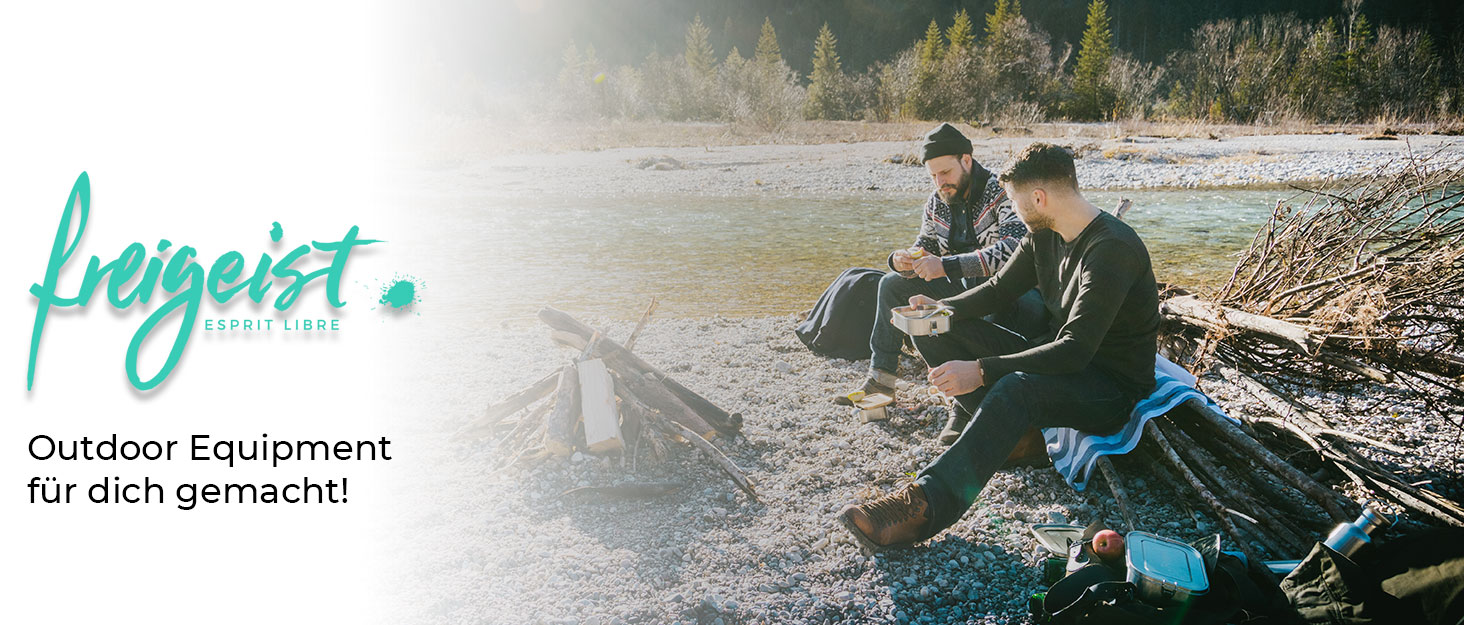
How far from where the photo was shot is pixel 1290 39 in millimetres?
44156

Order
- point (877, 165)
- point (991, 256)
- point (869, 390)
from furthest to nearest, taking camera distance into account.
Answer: point (877, 165)
point (869, 390)
point (991, 256)

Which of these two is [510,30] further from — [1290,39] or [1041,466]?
[1041,466]

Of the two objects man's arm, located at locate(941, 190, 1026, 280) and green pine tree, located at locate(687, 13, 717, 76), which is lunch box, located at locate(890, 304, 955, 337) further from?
green pine tree, located at locate(687, 13, 717, 76)

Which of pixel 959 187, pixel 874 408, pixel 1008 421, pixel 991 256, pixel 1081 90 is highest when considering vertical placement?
pixel 1081 90

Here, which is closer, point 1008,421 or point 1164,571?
point 1164,571

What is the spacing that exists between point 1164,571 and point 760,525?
1.60 metres

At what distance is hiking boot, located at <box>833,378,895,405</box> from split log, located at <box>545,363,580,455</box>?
1.63 m

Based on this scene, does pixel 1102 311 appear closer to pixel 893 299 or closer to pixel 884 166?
pixel 893 299

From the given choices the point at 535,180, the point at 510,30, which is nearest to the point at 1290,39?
the point at 535,180

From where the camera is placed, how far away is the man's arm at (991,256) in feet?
15.6

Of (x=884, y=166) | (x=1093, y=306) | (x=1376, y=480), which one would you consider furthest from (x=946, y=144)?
(x=884, y=166)

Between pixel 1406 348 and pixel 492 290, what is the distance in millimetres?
8651

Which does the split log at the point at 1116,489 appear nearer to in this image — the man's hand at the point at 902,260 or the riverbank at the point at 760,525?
the riverbank at the point at 760,525

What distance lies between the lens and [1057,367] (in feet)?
10.8
